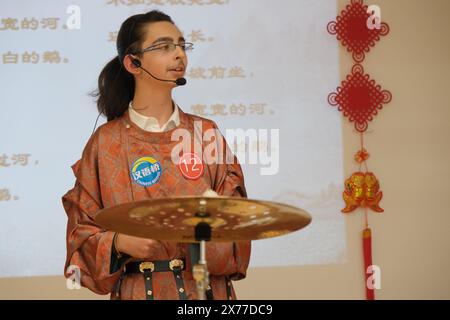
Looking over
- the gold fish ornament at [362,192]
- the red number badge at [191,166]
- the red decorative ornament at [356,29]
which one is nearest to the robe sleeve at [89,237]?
the red number badge at [191,166]

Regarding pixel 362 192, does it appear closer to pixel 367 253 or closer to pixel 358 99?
pixel 367 253

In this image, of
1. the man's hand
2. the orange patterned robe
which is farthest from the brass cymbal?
the orange patterned robe

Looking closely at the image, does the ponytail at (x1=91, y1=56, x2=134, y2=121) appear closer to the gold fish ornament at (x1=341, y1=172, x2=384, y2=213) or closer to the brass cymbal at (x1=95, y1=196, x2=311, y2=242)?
the brass cymbal at (x1=95, y1=196, x2=311, y2=242)

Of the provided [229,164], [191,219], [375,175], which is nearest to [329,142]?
[375,175]

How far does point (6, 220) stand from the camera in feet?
14.8

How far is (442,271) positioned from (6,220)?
79.8 inches

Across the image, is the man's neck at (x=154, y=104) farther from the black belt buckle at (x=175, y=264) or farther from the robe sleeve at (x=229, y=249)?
the black belt buckle at (x=175, y=264)

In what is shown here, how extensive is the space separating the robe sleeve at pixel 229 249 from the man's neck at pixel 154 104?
0.29 m

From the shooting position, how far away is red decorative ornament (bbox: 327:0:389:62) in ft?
15.8

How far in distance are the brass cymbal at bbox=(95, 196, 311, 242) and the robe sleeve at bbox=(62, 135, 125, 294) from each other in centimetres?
42

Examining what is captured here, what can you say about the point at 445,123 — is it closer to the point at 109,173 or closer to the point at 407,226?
the point at 407,226

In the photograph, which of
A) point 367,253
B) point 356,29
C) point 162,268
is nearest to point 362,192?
point 367,253

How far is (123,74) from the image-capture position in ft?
13.3

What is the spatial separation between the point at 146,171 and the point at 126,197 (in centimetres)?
12
